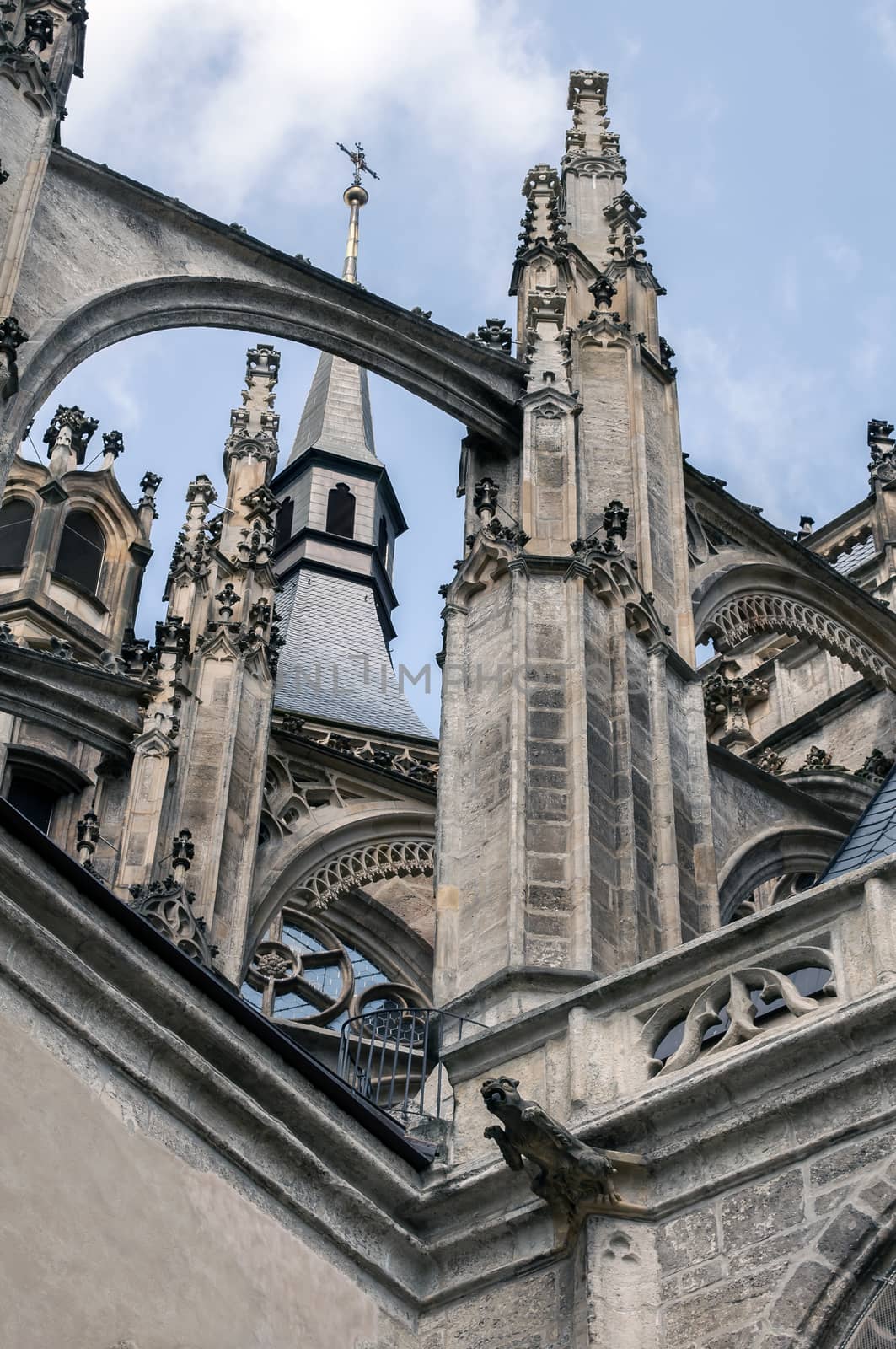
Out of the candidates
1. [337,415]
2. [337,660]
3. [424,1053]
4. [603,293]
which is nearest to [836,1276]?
[424,1053]

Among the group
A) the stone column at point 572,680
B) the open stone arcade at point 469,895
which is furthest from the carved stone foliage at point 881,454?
the stone column at point 572,680

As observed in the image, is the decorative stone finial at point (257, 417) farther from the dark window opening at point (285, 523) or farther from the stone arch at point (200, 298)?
the dark window opening at point (285, 523)

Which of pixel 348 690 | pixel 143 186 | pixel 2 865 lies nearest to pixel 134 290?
pixel 143 186

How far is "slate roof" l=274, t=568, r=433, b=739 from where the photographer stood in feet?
79.9

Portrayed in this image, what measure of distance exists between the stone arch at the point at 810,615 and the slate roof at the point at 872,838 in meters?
3.98

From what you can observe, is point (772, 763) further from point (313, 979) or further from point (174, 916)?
point (174, 916)

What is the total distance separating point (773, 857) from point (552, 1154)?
279 inches

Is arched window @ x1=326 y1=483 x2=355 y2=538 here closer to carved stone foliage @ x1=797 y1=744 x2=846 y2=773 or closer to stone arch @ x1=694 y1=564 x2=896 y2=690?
carved stone foliage @ x1=797 y1=744 x2=846 y2=773

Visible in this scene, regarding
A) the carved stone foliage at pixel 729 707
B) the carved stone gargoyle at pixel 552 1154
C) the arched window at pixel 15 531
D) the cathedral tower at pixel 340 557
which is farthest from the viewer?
the cathedral tower at pixel 340 557

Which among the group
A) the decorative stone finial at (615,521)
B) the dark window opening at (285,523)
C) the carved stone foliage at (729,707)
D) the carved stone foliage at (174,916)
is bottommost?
the carved stone foliage at (174,916)

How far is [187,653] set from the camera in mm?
16141

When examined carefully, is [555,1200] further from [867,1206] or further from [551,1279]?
[867,1206]

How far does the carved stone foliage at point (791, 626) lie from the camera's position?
48.2ft

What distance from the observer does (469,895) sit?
9953 mm
